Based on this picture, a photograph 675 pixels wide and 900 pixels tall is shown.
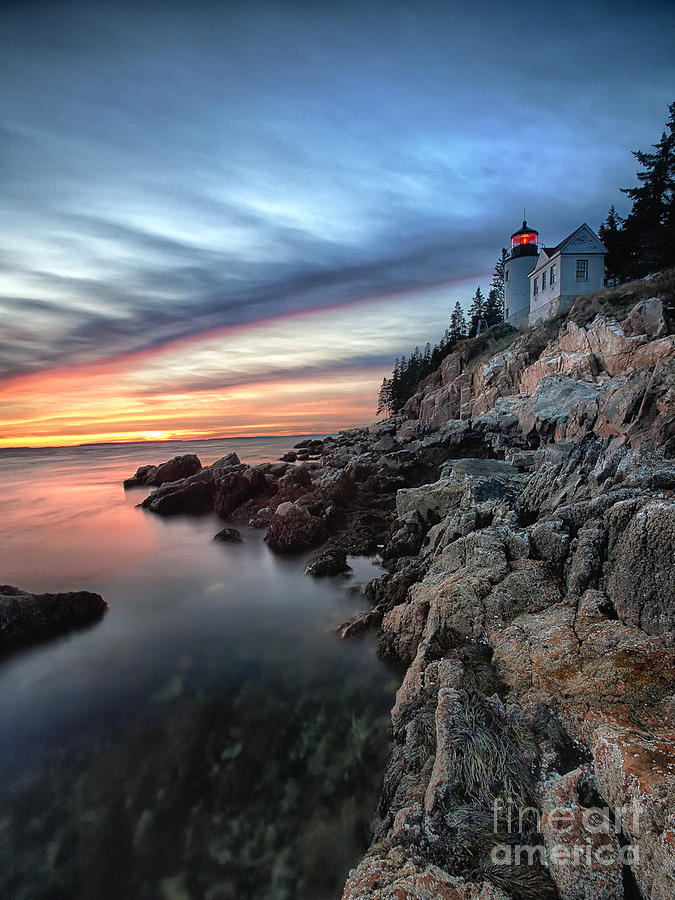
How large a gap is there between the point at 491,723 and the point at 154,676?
678 cm

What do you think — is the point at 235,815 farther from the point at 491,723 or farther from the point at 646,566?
the point at 646,566

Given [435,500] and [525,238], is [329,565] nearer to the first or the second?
[435,500]

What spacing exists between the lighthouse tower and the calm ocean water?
46318 mm

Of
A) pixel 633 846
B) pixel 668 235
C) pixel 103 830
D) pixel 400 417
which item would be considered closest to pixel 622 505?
pixel 633 846

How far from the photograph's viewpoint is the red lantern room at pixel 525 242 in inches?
1899

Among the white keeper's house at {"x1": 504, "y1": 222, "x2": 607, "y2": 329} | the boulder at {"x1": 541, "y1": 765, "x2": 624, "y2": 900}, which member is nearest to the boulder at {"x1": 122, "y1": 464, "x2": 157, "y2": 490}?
the boulder at {"x1": 541, "y1": 765, "x2": 624, "y2": 900}

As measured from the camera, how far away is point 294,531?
15.0 m

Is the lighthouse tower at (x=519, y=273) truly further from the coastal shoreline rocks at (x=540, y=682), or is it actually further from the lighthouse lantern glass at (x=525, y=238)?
the coastal shoreline rocks at (x=540, y=682)

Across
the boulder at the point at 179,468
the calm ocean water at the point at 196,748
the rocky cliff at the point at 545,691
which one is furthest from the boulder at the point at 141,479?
the rocky cliff at the point at 545,691

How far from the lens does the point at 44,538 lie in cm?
1873

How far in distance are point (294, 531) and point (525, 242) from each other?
51930 mm

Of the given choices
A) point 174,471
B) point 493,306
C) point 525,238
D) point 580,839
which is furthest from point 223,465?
point 493,306

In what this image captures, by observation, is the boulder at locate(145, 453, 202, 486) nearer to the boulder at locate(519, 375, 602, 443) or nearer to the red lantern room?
the boulder at locate(519, 375, 602, 443)

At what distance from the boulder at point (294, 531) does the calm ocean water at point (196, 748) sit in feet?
9.19
